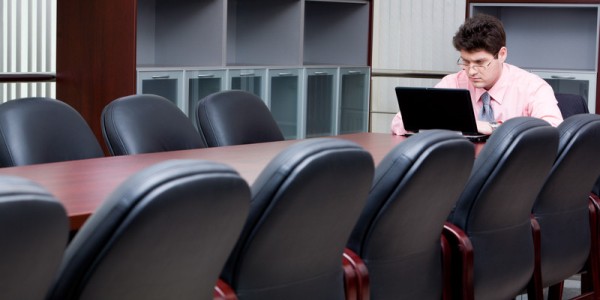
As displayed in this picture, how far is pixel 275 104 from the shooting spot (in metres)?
7.43

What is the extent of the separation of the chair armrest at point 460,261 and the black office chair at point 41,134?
1503 millimetres

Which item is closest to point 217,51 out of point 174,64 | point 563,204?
point 174,64

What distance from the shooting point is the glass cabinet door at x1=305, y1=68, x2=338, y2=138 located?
7773 millimetres

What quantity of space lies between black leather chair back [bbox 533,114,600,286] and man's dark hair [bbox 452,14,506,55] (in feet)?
4.12

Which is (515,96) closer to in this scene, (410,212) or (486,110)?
(486,110)

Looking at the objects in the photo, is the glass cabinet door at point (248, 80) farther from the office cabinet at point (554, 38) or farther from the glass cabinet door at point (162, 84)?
the office cabinet at point (554, 38)

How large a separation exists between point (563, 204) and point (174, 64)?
359 centimetres

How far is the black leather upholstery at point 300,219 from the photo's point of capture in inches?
88.7

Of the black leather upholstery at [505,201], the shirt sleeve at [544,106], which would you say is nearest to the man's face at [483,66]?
the shirt sleeve at [544,106]

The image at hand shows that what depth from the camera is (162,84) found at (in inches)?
251

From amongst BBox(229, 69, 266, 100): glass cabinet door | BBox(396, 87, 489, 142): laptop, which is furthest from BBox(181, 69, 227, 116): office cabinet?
BBox(396, 87, 489, 142): laptop

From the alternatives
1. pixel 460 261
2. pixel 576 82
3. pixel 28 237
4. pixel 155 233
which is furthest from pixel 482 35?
pixel 28 237

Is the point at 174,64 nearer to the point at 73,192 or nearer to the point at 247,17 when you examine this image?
the point at 247,17

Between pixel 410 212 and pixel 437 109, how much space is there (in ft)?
6.69
